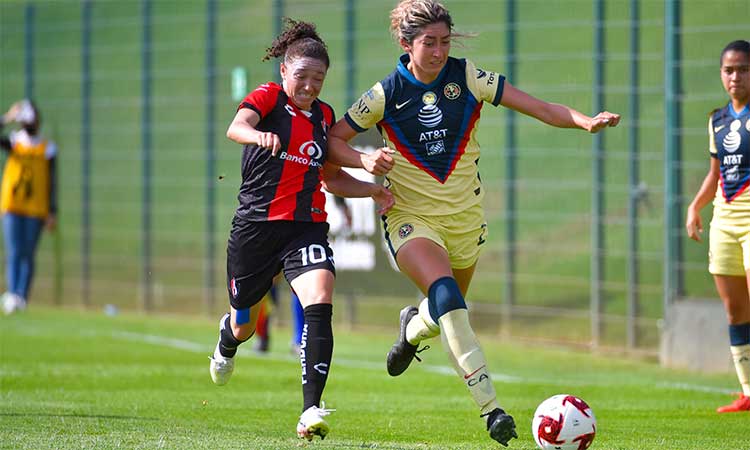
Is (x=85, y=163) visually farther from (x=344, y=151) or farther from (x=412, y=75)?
(x=412, y=75)

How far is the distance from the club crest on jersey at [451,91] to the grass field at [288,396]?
1.95 meters

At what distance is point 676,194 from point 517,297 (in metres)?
3.46

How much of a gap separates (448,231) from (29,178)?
37.0 ft

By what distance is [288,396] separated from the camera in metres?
10.2

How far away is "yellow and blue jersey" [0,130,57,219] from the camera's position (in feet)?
58.2

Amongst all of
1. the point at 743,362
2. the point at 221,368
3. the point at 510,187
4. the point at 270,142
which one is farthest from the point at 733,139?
the point at 510,187

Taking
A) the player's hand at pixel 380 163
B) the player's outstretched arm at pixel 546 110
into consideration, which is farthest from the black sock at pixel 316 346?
the player's outstretched arm at pixel 546 110

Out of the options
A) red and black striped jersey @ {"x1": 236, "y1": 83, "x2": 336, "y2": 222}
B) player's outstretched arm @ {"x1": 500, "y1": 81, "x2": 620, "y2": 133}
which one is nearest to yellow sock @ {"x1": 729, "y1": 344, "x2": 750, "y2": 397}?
player's outstretched arm @ {"x1": 500, "y1": 81, "x2": 620, "y2": 133}

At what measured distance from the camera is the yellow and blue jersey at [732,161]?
29.1ft

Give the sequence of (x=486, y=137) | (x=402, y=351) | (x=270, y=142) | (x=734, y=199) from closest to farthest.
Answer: (x=270, y=142)
(x=402, y=351)
(x=734, y=199)
(x=486, y=137)

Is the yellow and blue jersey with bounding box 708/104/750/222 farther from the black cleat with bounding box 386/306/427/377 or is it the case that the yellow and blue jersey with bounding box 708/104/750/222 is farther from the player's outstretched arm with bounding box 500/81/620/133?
the black cleat with bounding box 386/306/427/377

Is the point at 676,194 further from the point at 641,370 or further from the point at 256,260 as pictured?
the point at 256,260

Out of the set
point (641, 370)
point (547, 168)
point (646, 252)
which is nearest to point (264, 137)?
point (641, 370)

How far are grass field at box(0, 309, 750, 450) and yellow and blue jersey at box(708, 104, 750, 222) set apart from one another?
138cm
